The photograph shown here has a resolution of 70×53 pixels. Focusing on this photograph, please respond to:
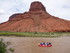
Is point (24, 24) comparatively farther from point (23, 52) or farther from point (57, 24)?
point (23, 52)

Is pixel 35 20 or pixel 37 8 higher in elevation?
pixel 37 8

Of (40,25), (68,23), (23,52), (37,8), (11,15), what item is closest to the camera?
(23,52)

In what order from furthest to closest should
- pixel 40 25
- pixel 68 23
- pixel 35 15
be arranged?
pixel 35 15, pixel 68 23, pixel 40 25

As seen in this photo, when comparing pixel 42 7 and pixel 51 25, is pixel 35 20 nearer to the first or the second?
pixel 51 25

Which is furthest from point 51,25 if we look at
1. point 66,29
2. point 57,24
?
point 66,29

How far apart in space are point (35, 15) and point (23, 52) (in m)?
80.4

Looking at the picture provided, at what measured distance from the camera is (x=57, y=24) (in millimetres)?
79812

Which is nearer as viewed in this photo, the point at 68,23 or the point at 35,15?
the point at 68,23

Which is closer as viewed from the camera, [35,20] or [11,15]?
[35,20]

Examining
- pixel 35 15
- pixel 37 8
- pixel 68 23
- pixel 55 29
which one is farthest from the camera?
pixel 37 8

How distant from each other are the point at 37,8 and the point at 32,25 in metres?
30.8

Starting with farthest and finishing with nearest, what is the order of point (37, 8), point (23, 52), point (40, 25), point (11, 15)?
1. point (11, 15)
2. point (37, 8)
3. point (40, 25)
4. point (23, 52)

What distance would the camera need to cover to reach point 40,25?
7900 centimetres

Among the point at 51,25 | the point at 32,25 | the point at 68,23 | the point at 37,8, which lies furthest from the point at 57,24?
the point at 37,8
